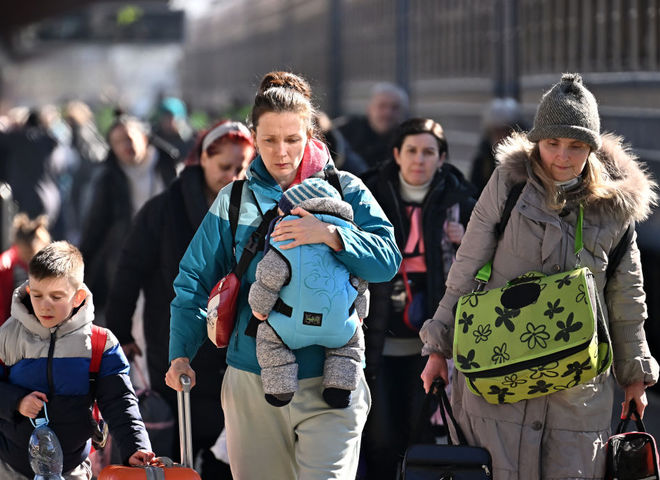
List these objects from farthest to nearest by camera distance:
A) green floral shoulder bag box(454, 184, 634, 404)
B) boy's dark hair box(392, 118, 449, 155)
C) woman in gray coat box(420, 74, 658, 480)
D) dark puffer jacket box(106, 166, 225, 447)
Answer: boy's dark hair box(392, 118, 449, 155), dark puffer jacket box(106, 166, 225, 447), woman in gray coat box(420, 74, 658, 480), green floral shoulder bag box(454, 184, 634, 404)

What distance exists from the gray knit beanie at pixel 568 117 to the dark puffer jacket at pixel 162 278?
62.8 inches

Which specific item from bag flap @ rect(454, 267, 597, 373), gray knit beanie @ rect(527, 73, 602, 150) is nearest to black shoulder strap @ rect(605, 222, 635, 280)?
bag flap @ rect(454, 267, 597, 373)

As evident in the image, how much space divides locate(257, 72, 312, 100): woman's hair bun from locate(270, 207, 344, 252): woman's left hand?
19.5 inches

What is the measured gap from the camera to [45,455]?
3812 mm

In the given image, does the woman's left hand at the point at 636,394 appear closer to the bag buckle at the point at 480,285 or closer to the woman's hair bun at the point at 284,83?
the bag buckle at the point at 480,285

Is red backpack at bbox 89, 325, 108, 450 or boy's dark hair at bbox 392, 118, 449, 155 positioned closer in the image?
red backpack at bbox 89, 325, 108, 450

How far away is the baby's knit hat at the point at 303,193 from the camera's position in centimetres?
365

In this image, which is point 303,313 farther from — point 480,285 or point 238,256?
point 480,285

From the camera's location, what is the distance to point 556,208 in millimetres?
3883

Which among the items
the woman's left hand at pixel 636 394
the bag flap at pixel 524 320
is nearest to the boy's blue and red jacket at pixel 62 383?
the bag flap at pixel 524 320

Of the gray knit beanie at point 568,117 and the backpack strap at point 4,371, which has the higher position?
the gray knit beanie at point 568,117

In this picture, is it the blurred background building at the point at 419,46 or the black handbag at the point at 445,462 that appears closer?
the black handbag at the point at 445,462

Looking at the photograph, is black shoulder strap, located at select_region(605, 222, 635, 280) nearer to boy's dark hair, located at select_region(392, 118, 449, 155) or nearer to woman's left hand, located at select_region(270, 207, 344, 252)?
woman's left hand, located at select_region(270, 207, 344, 252)

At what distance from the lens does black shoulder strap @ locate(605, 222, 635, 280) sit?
12.9 feet
